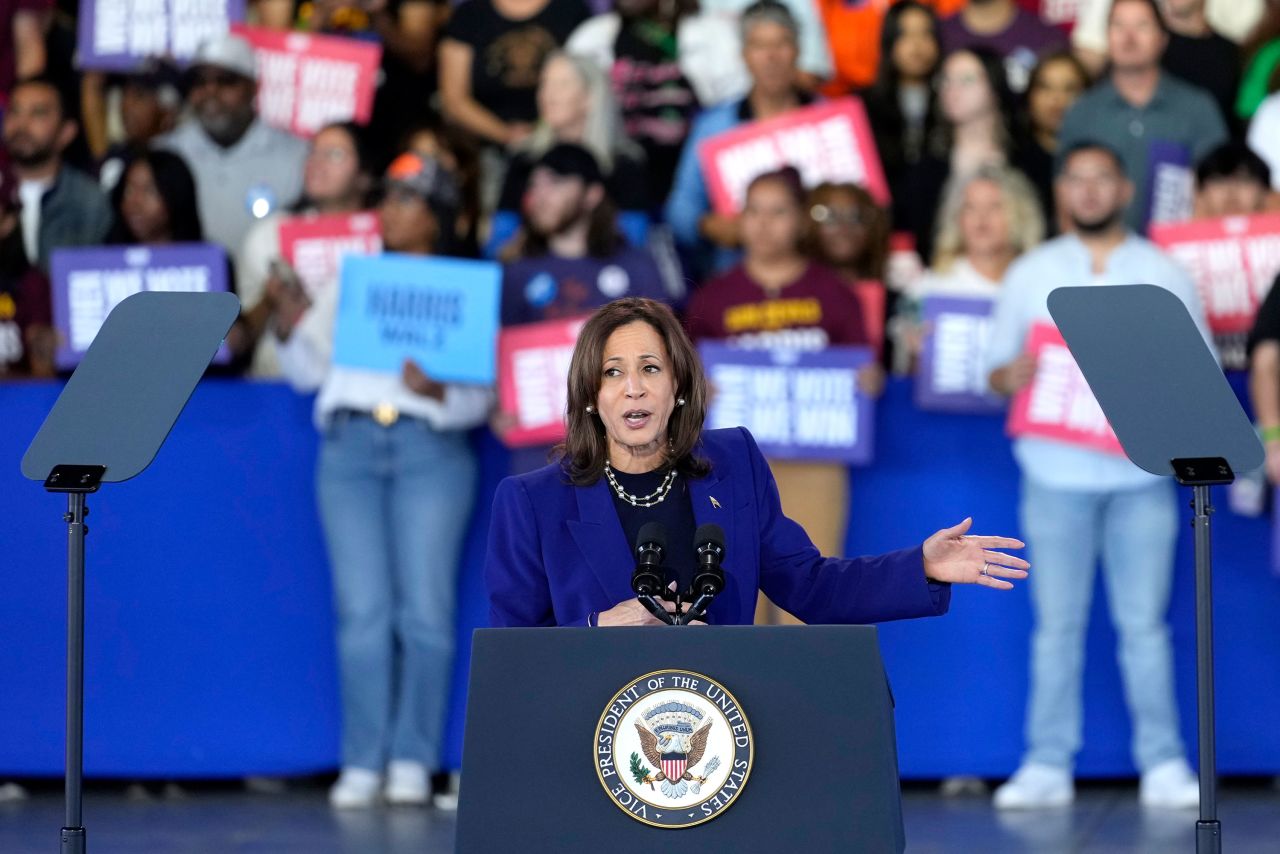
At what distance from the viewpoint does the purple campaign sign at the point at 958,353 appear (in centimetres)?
658

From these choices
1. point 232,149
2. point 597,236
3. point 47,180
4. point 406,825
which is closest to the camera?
point 406,825

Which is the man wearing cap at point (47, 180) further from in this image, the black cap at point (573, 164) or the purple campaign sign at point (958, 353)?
the purple campaign sign at point (958, 353)

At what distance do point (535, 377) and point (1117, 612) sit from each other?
2.06 m

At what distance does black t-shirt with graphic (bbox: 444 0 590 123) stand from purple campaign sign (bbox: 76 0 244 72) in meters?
0.98

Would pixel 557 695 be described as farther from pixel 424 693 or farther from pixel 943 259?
pixel 943 259

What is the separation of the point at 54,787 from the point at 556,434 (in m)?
2.28

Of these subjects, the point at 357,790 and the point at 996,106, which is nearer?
the point at 357,790

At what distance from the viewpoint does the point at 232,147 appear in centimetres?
767

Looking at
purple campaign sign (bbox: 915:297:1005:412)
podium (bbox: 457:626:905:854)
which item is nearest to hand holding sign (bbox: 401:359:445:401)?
purple campaign sign (bbox: 915:297:1005:412)

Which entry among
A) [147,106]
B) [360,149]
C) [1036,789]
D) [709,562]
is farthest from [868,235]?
[709,562]

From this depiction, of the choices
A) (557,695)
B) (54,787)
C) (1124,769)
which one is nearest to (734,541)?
(557,695)

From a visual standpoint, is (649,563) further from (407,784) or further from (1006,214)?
(1006,214)

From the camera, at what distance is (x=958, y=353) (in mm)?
6574

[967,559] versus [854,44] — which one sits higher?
[854,44]
